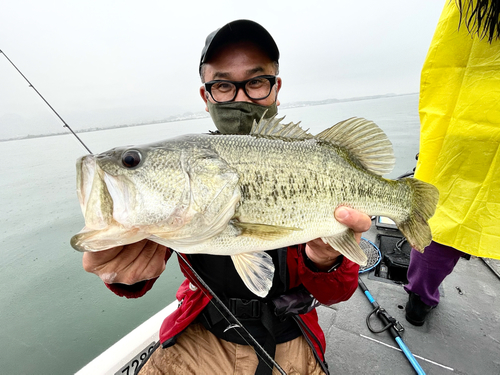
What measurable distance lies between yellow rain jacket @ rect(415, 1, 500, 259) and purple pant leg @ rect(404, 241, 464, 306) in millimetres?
196

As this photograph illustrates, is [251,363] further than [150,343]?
No

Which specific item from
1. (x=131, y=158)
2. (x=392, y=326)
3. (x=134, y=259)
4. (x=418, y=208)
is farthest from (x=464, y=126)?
(x=134, y=259)

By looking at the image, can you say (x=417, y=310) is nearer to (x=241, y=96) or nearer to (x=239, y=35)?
(x=241, y=96)

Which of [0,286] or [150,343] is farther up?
[150,343]

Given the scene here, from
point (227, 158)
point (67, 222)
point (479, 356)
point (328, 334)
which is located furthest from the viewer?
point (67, 222)

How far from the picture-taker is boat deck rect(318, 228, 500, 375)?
2.08 meters

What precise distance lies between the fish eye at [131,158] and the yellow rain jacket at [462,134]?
6.98 feet

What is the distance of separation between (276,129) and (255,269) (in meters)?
0.78

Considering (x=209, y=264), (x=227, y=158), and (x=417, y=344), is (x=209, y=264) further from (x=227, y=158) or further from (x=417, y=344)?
(x=417, y=344)

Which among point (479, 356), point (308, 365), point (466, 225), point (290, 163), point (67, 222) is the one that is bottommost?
point (67, 222)

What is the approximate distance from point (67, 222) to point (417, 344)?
730cm

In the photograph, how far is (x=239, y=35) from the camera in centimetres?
185

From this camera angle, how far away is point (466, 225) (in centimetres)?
183

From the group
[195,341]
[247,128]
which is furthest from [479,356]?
[247,128]
